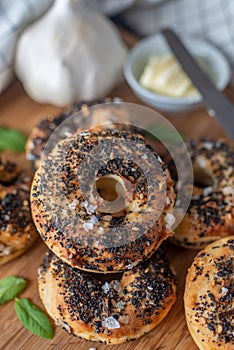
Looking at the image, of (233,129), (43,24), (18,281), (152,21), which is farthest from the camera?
(152,21)

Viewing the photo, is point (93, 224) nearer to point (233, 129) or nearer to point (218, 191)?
point (218, 191)

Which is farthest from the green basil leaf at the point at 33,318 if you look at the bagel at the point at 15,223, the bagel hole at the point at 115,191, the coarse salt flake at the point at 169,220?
the coarse salt flake at the point at 169,220

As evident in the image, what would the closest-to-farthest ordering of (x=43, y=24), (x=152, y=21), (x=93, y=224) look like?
(x=93, y=224) → (x=43, y=24) → (x=152, y=21)

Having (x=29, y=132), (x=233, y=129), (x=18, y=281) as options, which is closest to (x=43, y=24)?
(x=29, y=132)

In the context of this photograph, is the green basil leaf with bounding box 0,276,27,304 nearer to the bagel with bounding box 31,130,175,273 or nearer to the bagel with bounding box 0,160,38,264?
the bagel with bounding box 0,160,38,264

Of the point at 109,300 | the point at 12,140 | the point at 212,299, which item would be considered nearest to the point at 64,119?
the point at 12,140

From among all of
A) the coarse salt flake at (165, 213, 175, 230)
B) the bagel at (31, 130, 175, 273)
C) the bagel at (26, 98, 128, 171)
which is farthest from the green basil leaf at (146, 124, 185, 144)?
the coarse salt flake at (165, 213, 175, 230)
